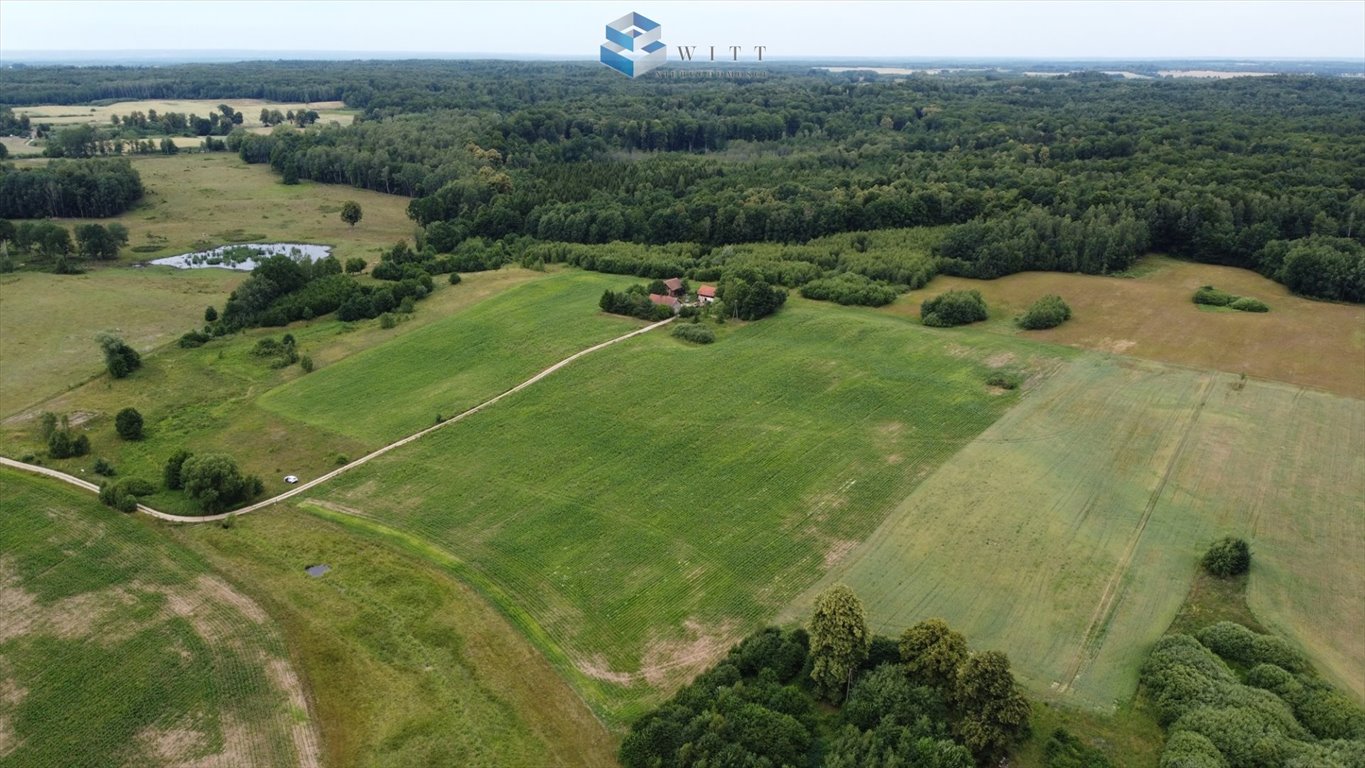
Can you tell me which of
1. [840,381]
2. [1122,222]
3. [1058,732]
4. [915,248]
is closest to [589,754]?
[1058,732]

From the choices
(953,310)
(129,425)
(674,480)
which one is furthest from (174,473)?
(953,310)

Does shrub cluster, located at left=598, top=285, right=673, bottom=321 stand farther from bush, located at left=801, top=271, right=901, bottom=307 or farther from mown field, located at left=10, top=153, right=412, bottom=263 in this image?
mown field, located at left=10, top=153, right=412, bottom=263

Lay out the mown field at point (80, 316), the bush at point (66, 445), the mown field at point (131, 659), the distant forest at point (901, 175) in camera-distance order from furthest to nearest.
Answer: the distant forest at point (901, 175) → the mown field at point (80, 316) → the bush at point (66, 445) → the mown field at point (131, 659)

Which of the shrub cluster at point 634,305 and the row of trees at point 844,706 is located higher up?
the shrub cluster at point 634,305

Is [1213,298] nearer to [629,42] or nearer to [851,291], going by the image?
[851,291]

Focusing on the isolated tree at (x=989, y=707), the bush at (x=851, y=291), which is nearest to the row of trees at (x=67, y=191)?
the bush at (x=851, y=291)

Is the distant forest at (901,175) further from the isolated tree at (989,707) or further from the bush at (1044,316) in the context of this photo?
the isolated tree at (989,707)
